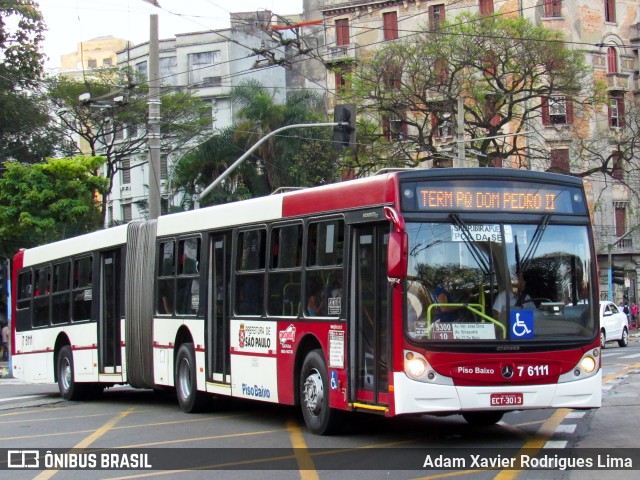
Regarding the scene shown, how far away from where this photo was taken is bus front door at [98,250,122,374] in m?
19.4

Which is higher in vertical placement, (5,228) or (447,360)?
(5,228)

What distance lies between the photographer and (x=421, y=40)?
46.8 m

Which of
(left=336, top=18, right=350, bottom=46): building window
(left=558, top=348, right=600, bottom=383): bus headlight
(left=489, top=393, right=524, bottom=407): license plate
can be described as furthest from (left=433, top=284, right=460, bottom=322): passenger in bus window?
(left=336, top=18, right=350, bottom=46): building window

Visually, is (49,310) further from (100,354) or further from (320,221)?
(320,221)

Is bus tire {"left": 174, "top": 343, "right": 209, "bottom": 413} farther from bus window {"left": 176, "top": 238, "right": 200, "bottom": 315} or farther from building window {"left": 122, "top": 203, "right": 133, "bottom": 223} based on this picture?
building window {"left": 122, "top": 203, "right": 133, "bottom": 223}

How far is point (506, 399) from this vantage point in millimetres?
11586

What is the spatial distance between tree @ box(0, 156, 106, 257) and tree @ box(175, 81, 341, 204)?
20.8ft

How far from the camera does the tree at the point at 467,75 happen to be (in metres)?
45.5

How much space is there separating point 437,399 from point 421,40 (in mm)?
36755

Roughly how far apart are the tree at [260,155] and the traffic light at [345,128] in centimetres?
2042

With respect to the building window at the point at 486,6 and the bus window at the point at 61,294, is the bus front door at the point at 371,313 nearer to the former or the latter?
the bus window at the point at 61,294

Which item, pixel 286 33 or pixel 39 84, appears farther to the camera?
pixel 286 33

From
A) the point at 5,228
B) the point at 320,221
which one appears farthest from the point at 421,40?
the point at 320,221

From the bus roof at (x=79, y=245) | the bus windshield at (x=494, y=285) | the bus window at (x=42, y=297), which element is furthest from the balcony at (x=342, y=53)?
the bus windshield at (x=494, y=285)
